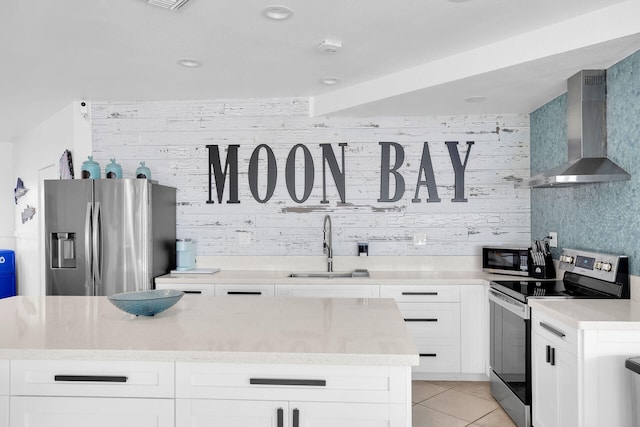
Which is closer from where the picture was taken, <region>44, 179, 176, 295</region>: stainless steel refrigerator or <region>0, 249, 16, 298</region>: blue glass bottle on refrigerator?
<region>44, 179, 176, 295</region>: stainless steel refrigerator

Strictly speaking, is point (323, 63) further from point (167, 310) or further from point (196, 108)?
point (167, 310)

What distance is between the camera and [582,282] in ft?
10.3

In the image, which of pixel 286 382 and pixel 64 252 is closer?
pixel 286 382

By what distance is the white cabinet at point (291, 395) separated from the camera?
1612 mm

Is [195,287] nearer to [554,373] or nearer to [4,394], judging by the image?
[4,394]

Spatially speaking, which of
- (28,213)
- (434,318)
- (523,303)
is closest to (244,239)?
(434,318)

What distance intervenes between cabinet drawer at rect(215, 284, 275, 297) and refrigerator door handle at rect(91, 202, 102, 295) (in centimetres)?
95

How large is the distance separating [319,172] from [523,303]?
2.23 meters

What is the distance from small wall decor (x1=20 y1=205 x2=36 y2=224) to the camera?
6.49 m

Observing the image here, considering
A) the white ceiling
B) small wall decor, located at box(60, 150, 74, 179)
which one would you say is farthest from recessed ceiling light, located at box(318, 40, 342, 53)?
small wall decor, located at box(60, 150, 74, 179)

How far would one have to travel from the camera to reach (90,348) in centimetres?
167

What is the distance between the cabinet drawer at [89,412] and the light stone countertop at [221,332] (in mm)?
176

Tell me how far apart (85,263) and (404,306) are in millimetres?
2607

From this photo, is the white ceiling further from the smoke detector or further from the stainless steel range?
the stainless steel range
